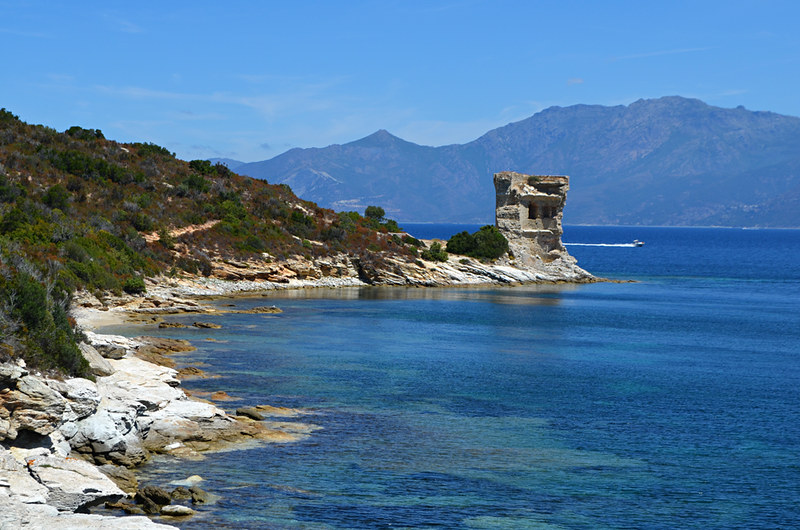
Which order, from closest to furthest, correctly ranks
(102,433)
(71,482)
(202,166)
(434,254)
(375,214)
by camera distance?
(71,482), (102,433), (202,166), (434,254), (375,214)

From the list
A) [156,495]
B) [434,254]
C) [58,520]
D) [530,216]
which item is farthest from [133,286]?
[530,216]

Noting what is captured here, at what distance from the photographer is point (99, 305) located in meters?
54.5

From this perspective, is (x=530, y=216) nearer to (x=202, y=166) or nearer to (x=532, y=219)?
(x=532, y=219)

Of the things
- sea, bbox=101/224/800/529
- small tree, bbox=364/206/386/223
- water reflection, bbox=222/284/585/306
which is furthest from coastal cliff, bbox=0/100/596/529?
water reflection, bbox=222/284/585/306

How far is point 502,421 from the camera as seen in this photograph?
29516mm

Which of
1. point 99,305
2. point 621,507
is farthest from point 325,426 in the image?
point 99,305

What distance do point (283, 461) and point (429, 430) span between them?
572 cm

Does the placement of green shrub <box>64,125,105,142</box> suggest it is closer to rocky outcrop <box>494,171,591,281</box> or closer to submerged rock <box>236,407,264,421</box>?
rocky outcrop <box>494,171,591,281</box>

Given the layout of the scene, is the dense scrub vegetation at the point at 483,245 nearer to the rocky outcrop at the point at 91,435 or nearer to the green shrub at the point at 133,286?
the green shrub at the point at 133,286

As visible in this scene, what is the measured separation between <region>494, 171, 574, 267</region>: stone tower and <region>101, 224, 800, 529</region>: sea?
3707 cm

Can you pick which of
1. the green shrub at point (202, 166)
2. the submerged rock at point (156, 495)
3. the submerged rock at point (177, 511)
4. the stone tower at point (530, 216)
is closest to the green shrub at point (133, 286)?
the green shrub at point (202, 166)

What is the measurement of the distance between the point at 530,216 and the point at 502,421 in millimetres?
73631

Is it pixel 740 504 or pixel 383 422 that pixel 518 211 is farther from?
pixel 740 504

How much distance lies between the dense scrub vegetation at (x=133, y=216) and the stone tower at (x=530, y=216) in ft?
39.2
